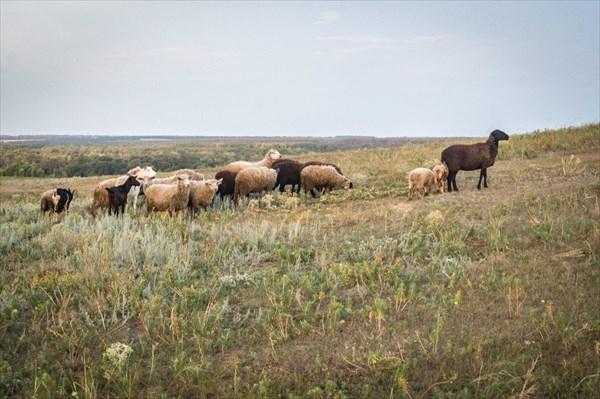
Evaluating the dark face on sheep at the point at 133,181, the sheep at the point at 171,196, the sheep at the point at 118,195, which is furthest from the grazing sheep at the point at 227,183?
the sheep at the point at 118,195

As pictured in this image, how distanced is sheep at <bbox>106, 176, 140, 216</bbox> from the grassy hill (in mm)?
3203

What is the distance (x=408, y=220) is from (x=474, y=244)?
2.25 meters

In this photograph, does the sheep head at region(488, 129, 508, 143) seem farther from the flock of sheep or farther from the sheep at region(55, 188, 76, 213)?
the sheep at region(55, 188, 76, 213)

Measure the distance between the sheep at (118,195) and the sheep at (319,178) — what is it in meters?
5.85

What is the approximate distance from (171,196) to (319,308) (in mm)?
8095

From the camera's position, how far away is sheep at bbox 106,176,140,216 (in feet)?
46.6

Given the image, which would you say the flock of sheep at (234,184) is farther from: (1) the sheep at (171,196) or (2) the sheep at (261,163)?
(2) the sheep at (261,163)

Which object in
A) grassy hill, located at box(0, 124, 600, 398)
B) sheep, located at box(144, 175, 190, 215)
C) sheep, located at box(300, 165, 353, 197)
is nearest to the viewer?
grassy hill, located at box(0, 124, 600, 398)

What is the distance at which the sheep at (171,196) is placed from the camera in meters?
13.3

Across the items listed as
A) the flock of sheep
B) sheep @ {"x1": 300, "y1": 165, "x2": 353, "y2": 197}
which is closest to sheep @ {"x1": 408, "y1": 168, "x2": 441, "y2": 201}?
the flock of sheep

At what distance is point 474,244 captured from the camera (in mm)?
8977

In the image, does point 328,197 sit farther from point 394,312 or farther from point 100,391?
point 100,391

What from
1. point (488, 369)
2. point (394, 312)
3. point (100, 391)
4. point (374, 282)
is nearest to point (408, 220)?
point (374, 282)

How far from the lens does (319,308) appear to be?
259 inches
